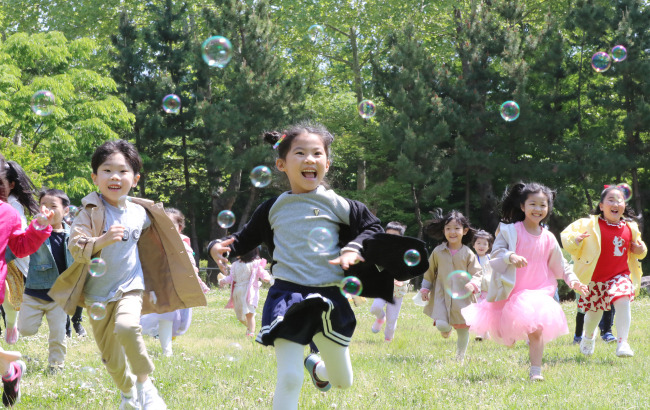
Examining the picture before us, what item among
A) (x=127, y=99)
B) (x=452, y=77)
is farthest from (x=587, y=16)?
(x=127, y=99)

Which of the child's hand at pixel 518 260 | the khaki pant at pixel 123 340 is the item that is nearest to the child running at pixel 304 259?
the khaki pant at pixel 123 340

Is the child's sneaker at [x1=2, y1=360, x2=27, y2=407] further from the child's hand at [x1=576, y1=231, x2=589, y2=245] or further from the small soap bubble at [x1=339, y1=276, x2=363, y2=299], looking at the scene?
the child's hand at [x1=576, y1=231, x2=589, y2=245]

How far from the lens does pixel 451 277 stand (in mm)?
8609

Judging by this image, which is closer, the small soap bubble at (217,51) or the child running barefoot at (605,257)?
the small soap bubble at (217,51)

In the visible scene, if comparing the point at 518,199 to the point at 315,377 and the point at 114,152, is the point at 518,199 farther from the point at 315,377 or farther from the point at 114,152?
the point at 114,152

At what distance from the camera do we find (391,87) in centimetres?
2792

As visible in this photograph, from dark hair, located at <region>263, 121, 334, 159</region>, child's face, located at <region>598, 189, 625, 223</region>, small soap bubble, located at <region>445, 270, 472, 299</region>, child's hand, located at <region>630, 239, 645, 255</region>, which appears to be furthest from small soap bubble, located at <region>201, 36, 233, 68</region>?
child's hand, located at <region>630, 239, 645, 255</region>

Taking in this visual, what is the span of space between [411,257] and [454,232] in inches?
170

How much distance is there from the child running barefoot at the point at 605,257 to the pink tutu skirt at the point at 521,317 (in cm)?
167

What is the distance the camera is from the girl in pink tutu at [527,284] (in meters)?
6.77

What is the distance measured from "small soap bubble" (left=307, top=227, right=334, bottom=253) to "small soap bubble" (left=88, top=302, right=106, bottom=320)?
1.56 m

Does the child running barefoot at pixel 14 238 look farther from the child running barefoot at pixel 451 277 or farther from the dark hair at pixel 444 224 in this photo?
the dark hair at pixel 444 224

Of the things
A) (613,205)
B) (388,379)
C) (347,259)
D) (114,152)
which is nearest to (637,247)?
(613,205)

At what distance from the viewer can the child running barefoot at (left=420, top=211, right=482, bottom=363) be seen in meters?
8.53
